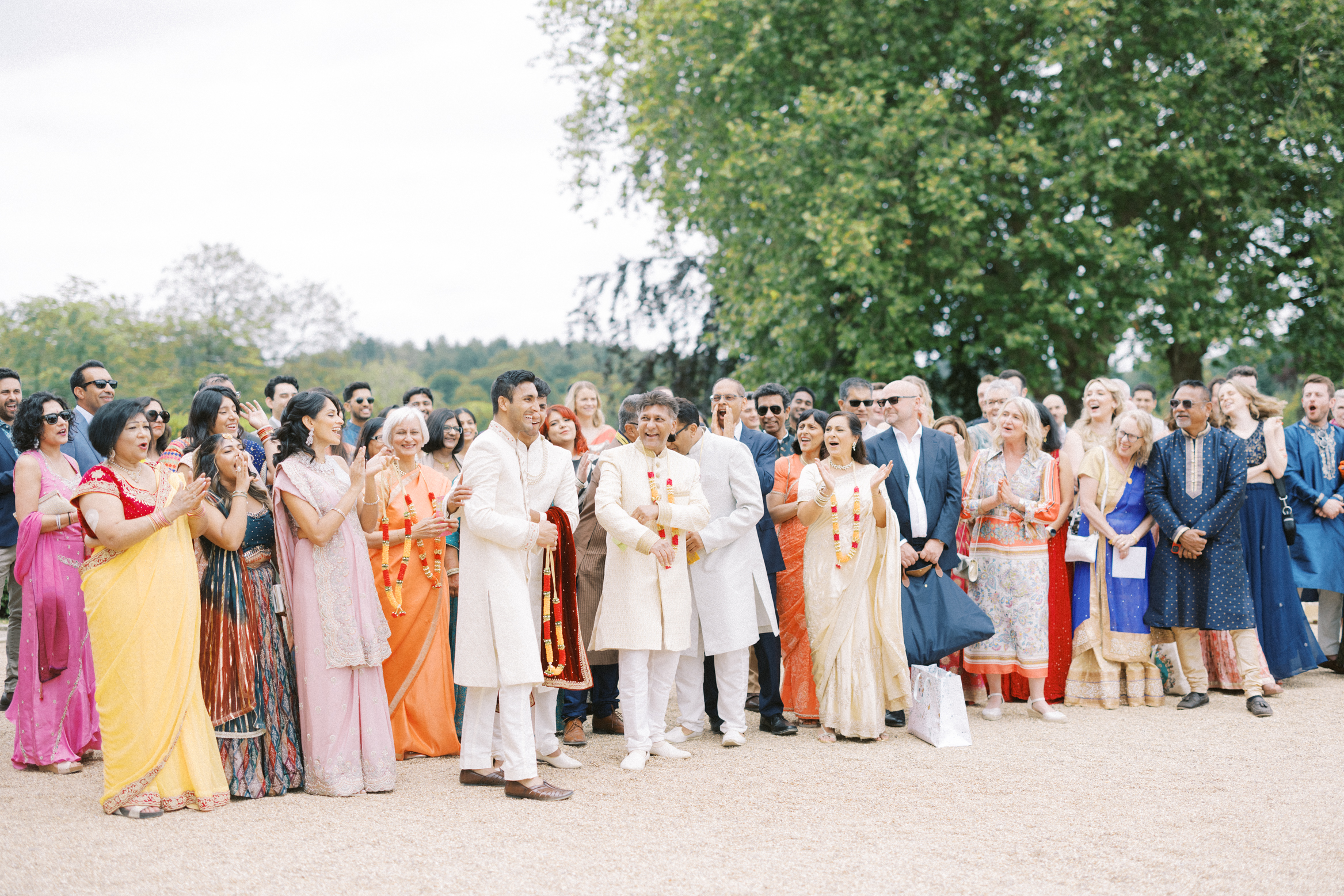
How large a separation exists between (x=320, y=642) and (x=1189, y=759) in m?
4.49

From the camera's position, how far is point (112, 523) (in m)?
4.59

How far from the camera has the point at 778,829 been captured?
14.3ft

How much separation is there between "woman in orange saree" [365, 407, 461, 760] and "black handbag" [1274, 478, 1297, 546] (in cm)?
600

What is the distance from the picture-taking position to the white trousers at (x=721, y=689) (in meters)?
6.04

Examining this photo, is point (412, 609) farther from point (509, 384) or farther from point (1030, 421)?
point (1030, 421)

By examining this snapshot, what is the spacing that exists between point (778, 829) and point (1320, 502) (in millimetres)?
5928

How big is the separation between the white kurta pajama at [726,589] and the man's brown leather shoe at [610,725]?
1.75 ft

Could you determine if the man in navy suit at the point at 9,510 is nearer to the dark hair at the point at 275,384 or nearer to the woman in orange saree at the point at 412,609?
the dark hair at the point at 275,384

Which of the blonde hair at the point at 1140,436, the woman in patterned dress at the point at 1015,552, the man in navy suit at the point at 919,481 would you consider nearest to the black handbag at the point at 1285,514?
the blonde hair at the point at 1140,436

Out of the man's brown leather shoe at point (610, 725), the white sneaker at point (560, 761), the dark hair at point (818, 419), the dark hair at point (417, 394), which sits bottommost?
the man's brown leather shoe at point (610, 725)

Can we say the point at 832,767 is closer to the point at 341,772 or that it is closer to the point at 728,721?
the point at 728,721

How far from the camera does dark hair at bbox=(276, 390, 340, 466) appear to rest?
5160 millimetres

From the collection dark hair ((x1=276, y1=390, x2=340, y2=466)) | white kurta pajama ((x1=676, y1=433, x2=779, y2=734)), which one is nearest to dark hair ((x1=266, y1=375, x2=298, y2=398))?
dark hair ((x1=276, y1=390, x2=340, y2=466))

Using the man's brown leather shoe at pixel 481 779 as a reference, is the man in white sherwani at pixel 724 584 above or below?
above
